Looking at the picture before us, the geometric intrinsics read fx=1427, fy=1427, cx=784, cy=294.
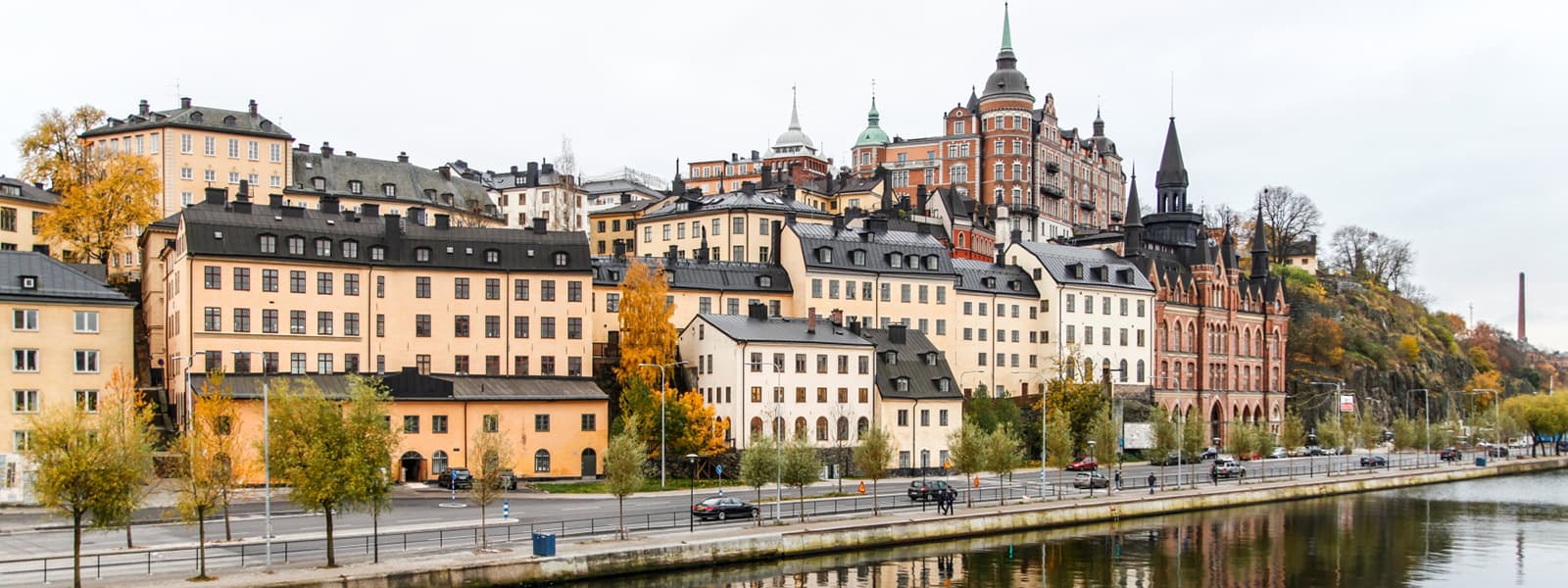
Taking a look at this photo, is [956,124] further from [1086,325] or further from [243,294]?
[243,294]

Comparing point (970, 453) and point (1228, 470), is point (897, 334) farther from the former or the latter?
Answer: point (970, 453)

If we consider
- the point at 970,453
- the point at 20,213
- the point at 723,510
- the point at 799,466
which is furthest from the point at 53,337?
the point at 970,453

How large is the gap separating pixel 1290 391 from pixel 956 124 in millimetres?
49456

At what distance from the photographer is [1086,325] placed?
118 meters

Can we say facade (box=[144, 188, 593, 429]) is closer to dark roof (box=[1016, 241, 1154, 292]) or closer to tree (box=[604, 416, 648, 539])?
tree (box=[604, 416, 648, 539])

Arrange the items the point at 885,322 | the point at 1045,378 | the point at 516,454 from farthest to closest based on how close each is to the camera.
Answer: the point at 1045,378, the point at 885,322, the point at 516,454

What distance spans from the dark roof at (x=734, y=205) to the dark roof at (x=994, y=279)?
47.7 feet

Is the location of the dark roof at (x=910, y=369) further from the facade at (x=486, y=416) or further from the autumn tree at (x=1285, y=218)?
the autumn tree at (x=1285, y=218)

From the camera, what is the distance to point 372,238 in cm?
8625

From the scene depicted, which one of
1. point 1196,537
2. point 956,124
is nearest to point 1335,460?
point 1196,537

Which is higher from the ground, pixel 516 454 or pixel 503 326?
pixel 503 326

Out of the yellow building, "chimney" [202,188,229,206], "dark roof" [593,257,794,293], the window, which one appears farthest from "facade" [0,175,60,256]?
"dark roof" [593,257,794,293]

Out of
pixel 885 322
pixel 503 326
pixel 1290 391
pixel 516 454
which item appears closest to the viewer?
pixel 516 454

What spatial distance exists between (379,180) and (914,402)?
189 feet
